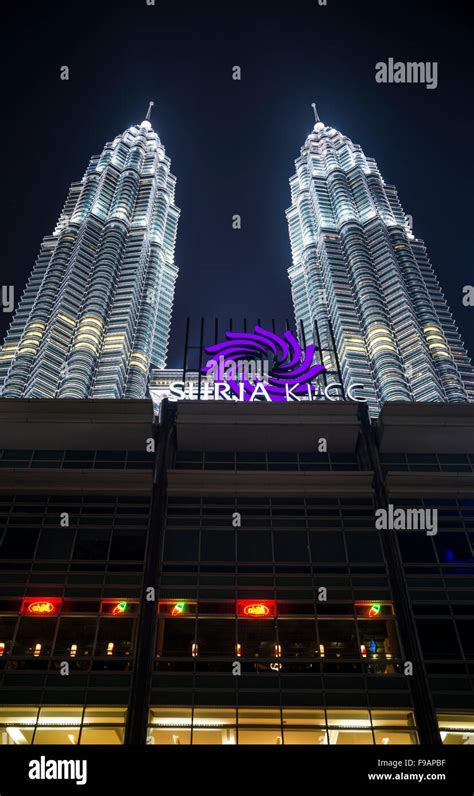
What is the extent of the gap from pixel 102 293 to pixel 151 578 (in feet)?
237

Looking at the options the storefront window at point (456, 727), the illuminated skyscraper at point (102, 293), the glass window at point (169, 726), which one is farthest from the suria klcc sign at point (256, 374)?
the illuminated skyscraper at point (102, 293)

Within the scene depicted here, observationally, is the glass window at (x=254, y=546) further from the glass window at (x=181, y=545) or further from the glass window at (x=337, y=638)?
the glass window at (x=337, y=638)

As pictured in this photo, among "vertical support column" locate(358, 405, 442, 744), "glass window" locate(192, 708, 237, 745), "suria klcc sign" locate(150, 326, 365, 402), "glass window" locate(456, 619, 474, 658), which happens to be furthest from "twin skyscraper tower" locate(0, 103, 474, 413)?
"glass window" locate(192, 708, 237, 745)

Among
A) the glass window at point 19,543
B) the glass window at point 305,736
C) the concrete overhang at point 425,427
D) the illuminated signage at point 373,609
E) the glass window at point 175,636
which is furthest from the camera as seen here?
the concrete overhang at point 425,427

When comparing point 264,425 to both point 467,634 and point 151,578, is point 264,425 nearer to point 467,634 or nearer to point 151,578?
point 151,578

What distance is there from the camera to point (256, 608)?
29500mm

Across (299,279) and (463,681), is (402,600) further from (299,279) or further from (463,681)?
(299,279)

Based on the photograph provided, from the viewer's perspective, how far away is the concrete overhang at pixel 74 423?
3681 cm

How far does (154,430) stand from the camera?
37438 millimetres

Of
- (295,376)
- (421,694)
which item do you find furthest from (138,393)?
(421,694)

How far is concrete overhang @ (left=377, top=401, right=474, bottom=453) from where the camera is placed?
36625 mm

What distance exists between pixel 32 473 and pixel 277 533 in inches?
503

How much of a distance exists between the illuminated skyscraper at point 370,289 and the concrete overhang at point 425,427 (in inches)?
1607

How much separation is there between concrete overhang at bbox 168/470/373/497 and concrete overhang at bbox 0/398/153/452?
3.99 metres
